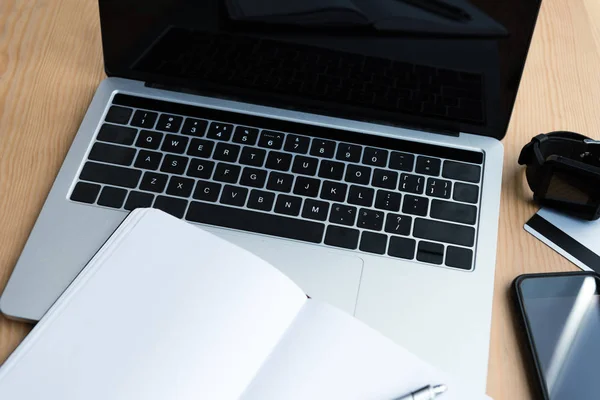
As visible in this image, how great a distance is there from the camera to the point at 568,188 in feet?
1.99

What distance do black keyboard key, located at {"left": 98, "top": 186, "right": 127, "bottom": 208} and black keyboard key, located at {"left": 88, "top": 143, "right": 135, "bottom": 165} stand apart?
0.11 feet

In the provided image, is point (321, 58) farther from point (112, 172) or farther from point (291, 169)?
point (112, 172)

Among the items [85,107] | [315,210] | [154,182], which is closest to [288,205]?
[315,210]

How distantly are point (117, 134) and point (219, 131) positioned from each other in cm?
10

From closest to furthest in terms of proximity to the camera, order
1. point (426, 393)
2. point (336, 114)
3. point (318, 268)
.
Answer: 1. point (426, 393)
2. point (318, 268)
3. point (336, 114)

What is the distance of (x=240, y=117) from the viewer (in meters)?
0.68

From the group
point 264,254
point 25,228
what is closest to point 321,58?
point 264,254

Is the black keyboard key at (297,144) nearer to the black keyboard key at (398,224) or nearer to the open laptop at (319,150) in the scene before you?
the open laptop at (319,150)

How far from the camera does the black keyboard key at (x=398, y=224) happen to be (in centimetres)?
60

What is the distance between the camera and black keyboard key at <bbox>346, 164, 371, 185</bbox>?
637 mm

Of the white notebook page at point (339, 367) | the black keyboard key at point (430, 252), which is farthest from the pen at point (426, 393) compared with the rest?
the black keyboard key at point (430, 252)

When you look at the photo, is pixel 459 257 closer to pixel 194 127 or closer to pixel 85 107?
pixel 194 127

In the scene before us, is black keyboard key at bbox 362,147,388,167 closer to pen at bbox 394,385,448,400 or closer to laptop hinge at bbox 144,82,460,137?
laptop hinge at bbox 144,82,460,137

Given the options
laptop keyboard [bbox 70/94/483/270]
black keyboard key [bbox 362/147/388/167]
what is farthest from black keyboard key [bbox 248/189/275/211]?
black keyboard key [bbox 362/147/388/167]
